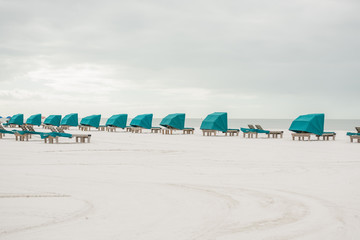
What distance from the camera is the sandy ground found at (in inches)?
151

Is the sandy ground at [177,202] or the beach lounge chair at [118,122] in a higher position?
the beach lounge chair at [118,122]

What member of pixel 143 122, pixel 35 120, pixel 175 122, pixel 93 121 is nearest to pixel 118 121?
pixel 143 122

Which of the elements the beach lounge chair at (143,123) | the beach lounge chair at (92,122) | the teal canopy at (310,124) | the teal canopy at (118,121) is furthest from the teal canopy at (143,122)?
the teal canopy at (310,124)

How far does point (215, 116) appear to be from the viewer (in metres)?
27.3

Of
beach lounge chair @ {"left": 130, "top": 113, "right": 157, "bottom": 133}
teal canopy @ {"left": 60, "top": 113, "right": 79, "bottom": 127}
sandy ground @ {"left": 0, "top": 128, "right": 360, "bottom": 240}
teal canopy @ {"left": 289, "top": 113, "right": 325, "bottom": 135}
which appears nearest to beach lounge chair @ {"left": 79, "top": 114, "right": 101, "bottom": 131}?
teal canopy @ {"left": 60, "top": 113, "right": 79, "bottom": 127}

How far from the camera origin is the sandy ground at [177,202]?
3.83 m

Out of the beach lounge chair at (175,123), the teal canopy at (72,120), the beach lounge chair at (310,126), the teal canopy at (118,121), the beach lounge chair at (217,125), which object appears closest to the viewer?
the beach lounge chair at (310,126)

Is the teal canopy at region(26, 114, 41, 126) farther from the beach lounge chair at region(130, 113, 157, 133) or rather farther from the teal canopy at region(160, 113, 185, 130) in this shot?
the teal canopy at region(160, 113, 185, 130)

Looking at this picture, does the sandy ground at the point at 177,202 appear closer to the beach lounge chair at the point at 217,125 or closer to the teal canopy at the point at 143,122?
the beach lounge chair at the point at 217,125

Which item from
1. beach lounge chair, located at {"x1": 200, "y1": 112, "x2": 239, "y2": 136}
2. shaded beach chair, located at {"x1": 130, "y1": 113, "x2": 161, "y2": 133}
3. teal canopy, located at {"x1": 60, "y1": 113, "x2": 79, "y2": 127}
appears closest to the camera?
beach lounge chair, located at {"x1": 200, "y1": 112, "x2": 239, "y2": 136}

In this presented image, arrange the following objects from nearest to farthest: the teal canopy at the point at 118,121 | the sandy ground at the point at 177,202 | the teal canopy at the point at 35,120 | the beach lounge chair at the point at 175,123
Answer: the sandy ground at the point at 177,202
the beach lounge chair at the point at 175,123
the teal canopy at the point at 118,121
the teal canopy at the point at 35,120

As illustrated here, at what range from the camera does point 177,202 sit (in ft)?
16.8

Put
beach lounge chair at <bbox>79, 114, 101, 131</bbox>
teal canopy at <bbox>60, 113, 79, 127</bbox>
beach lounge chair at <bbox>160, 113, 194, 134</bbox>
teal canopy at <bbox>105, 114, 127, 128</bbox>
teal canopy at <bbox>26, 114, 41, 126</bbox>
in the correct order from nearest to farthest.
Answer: beach lounge chair at <bbox>160, 113, 194, 134</bbox> < teal canopy at <bbox>105, 114, 127, 128</bbox> < beach lounge chair at <bbox>79, 114, 101, 131</bbox> < teal canopy at <bbox>60, 113, 79, 127</bbox> < teal canopy at <bbox>26, 114, 41, 126</bbox>

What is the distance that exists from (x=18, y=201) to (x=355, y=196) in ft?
15.6
